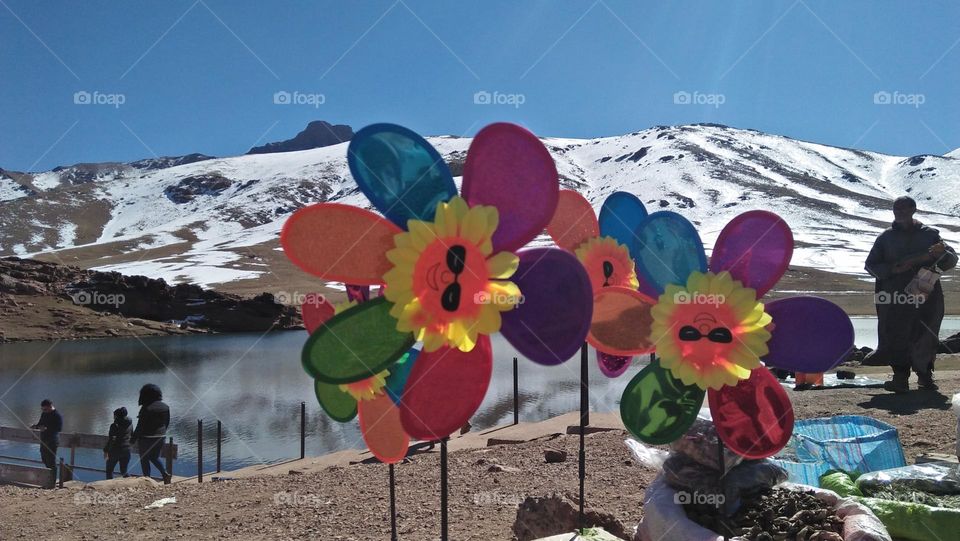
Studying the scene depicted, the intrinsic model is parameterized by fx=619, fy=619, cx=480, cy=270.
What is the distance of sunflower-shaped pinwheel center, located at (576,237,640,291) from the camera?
3.81 metres

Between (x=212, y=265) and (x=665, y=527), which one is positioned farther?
(x=212, y=265)

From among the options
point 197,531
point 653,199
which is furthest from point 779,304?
point 653,199

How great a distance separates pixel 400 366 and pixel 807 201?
13978 cm

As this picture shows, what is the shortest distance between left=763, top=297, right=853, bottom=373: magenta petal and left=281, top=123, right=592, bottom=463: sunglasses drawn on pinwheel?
3.81 ft

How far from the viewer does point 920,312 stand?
7.57 metres

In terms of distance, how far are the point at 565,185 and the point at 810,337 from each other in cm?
13429

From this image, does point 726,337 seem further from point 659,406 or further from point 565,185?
point 565,185

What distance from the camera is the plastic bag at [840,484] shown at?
3.83 m

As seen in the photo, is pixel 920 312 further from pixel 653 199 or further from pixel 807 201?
pixel 807 201
